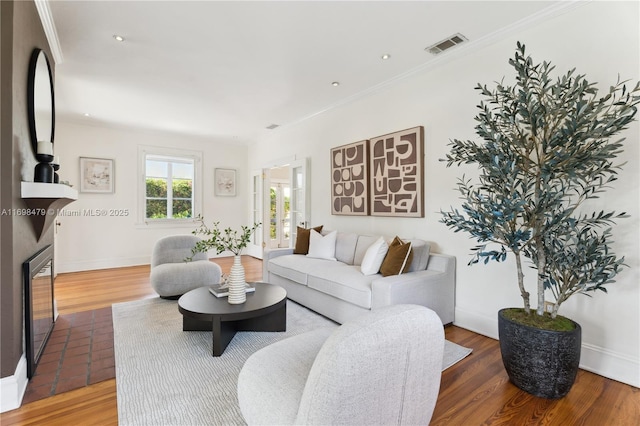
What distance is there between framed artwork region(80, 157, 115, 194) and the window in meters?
0.55

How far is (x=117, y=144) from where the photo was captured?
5.88m

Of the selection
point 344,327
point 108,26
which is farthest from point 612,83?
point 108,26

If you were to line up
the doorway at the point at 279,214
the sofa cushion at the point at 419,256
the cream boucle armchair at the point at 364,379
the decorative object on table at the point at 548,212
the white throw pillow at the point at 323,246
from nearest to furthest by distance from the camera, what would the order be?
1. the cream boucle armchair at the point at 364,379
2. the decorative object on table at the point at 548,212
3. the sofa cushion at the point at 419,256
4. the white throw pillow at the point at 323,246
5. the doorway at the point at 279,214

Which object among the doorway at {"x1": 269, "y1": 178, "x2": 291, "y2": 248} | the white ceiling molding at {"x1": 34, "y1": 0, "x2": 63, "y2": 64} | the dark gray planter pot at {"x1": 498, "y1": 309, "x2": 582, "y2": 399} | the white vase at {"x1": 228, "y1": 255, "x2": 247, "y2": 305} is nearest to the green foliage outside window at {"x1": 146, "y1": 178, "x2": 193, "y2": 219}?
Result: the doorway at {"x1": 269, "y1": 178, "x2": 291, "y2": 248}

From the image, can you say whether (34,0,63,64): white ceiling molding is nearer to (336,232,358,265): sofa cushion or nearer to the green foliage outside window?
the green foliage outside window

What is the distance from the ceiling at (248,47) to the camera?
240cm

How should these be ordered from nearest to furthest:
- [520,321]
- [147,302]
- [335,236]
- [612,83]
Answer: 1. [520,321]
2. [612,83]
3. [147,302]
4. [335,236]

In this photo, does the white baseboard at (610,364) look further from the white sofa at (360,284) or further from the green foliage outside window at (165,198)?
the green foliage outside window at (165,198)

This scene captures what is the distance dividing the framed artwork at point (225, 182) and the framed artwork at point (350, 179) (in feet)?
11.3

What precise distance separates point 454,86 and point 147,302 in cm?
419

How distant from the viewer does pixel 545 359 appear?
6.09 ft

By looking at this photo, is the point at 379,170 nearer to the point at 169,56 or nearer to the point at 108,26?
the point at 169,56

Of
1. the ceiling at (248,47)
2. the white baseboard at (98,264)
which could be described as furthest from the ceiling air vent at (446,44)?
→ the white baseboard at (98,264)

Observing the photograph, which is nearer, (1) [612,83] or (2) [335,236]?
(1) [612,83]
